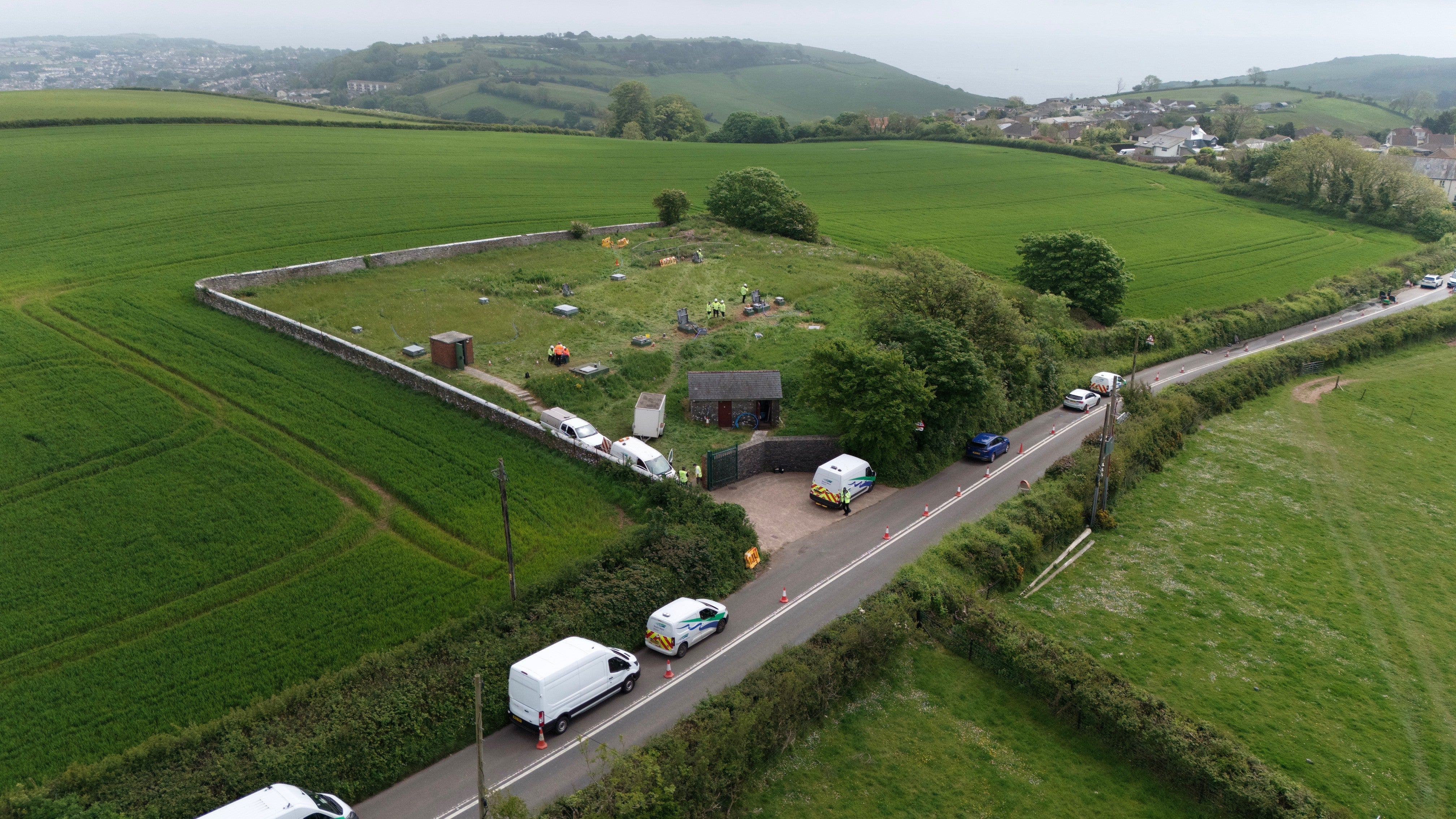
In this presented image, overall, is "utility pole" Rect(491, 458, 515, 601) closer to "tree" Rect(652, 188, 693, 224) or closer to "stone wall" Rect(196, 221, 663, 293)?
"stone wall" Rect(196, 221, 663, 293)

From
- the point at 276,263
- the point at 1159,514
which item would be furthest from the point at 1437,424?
the point at 276,263

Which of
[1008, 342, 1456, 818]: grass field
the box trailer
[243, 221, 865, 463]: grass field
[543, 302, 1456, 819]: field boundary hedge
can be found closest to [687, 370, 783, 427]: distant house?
[243, 221, 865, 463]: grass field

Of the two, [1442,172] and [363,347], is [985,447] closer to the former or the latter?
[363,347]

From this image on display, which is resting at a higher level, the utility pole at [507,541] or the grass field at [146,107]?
the grass field at [146,107]

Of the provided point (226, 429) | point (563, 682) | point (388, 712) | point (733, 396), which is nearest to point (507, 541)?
point (563, 682)

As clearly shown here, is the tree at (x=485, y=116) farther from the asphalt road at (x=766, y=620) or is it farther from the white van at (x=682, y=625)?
the white van at (x=682, y=625)

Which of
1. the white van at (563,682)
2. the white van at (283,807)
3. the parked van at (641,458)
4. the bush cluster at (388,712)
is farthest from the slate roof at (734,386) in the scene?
the white van at (283,807)

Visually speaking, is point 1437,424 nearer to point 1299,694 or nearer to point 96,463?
point 1299,694
